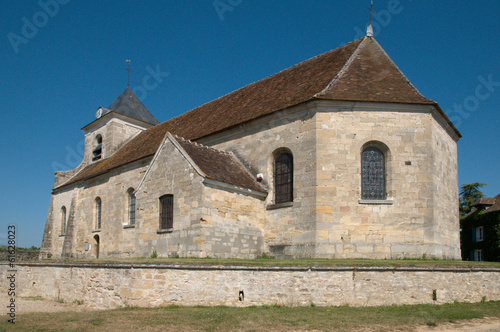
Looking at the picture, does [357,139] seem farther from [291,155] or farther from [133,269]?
[133,269]

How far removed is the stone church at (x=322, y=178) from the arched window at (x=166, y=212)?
0.04m

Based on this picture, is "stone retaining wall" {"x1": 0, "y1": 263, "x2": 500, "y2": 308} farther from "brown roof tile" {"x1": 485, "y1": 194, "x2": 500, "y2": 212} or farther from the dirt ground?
"brown roof tile" {"x1": 485, "y1": 194, "x2": 500, "y2": 212}

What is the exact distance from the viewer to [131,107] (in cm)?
3803

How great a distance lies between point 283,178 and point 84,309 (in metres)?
9.66

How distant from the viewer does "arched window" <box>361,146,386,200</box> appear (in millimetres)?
18188

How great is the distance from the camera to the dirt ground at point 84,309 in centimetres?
1023

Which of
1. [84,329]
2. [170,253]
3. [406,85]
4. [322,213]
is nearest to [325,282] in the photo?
[322,213]

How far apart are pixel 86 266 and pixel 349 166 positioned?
34.8ft

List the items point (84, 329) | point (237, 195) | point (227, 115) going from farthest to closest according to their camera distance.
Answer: point (227, 115) < point (237, 195) < point (84, 329)

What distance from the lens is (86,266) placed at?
48.7 ft

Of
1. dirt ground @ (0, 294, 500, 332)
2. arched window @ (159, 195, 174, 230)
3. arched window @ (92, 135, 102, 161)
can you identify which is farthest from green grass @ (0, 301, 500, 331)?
arched window @ (92, 135, 102, 161)

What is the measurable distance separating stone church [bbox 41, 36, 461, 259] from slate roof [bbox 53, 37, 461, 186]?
0.09 meters

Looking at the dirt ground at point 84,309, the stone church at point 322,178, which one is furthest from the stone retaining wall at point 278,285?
the stone church at point 322,178

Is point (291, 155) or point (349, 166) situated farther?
point (291, 155)
